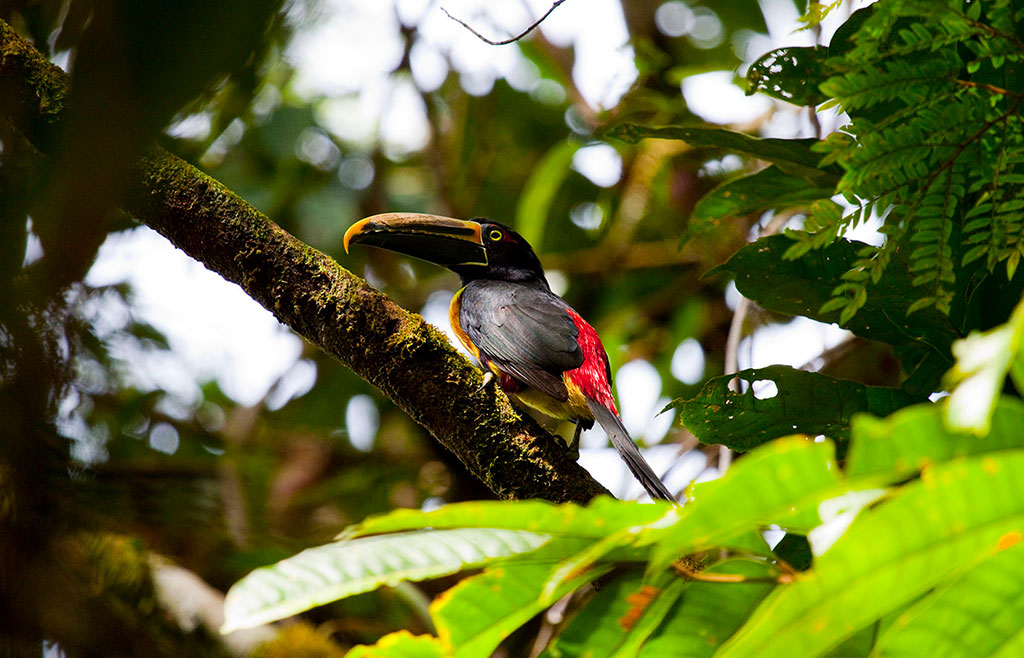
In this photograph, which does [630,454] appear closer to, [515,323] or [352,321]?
[515,323]

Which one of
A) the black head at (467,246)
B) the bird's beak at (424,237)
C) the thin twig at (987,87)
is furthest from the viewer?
the black head at (467,246)

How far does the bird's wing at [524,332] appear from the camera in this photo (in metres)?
3.48

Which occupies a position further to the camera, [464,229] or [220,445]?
[220,445]

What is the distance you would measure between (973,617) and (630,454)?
1.96 metres

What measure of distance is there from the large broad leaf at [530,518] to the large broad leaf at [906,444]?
30 cm

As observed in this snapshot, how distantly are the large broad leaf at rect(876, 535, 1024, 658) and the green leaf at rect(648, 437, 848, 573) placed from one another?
0.19 m

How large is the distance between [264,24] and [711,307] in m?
4.38

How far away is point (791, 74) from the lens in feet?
7.61

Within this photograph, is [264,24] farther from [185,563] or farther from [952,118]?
[185,563]

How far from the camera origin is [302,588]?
107 centimetres

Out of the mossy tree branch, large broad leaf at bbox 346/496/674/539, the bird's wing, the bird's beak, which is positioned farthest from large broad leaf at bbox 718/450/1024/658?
the bird's beak

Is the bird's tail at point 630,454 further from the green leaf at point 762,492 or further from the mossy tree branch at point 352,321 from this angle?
the green leaf at point 762,492

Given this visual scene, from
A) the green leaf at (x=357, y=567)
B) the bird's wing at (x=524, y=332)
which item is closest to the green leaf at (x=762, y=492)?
the green leaf at (x=357, y=567)

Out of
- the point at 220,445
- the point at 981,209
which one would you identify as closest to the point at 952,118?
the point at 981,209
